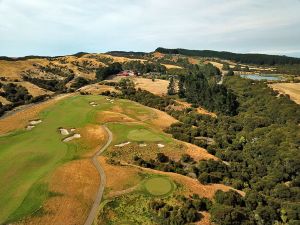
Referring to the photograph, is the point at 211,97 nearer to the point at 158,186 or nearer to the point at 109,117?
the point at 109,117

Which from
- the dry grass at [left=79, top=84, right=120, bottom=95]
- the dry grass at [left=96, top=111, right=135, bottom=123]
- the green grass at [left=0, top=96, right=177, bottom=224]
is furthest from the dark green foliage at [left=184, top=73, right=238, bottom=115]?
the dry grass at [left=96, top=111, right=135, bottom=123]

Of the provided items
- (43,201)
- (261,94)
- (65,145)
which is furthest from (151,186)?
(261,94)

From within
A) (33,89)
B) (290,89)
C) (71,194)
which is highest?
(290,89)

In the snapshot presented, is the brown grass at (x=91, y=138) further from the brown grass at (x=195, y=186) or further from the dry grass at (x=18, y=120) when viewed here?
the dry grass at (x=18, y=120)

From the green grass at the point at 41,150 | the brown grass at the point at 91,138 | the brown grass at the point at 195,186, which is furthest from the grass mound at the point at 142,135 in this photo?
the brown grass at the point at 195,186

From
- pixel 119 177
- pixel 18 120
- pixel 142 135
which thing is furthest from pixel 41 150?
pixel 18 120

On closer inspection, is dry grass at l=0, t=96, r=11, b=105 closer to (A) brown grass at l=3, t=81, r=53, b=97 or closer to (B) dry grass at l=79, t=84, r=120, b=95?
(A) brown grass at l=3, t=81, r=53, b=97
